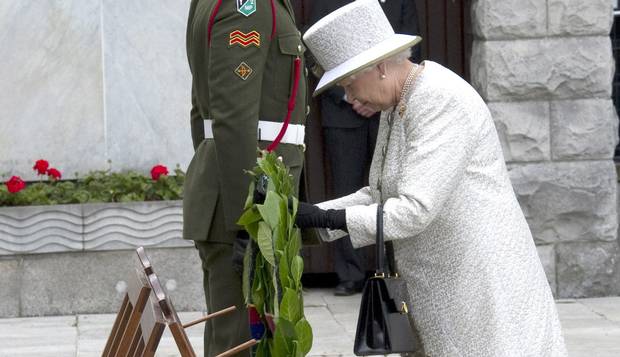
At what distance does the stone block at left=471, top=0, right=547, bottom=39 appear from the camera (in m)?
8.07

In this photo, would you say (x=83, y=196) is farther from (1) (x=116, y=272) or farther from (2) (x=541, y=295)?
(2) (x=541, y=295)

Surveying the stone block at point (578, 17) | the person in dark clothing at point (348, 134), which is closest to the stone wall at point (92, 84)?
the person in dark clothing at point (348, 134)

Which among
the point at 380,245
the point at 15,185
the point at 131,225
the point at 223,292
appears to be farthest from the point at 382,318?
the point at 15,185

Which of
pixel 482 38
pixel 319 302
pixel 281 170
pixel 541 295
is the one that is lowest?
pixel 319 302

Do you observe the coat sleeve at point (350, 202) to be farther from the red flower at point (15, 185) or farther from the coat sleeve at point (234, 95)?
the red flower at point (15, 185)

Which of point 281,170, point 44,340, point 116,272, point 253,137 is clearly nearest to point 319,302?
point 116,272

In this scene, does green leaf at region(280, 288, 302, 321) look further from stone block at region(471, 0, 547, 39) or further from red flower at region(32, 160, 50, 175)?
stone block at region(471, 0, 547, 39)

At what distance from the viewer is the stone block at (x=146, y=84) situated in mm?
8031

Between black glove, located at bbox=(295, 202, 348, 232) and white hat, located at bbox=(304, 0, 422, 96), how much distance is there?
13.6 inches

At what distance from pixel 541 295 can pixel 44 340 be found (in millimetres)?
4051

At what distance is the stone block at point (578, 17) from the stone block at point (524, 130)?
1.52ft

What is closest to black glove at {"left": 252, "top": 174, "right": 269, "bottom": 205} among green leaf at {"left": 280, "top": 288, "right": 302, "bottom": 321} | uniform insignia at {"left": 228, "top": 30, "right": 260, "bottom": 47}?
green leaf at {"left": 280, "top": 288, "right": 302, "bottom": 321}

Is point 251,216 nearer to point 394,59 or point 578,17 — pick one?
point 394,59

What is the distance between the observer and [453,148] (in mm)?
3623
